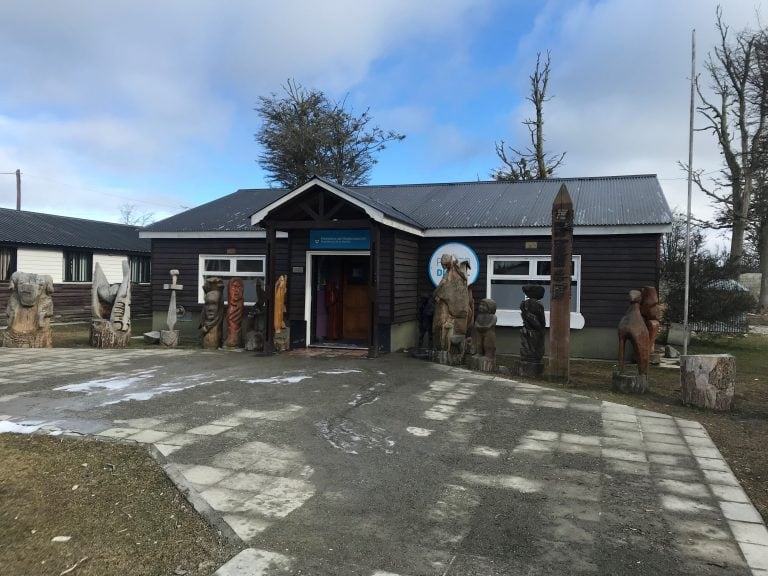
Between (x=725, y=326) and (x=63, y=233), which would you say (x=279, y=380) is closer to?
(x=725, y=326)

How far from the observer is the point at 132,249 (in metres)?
23.2

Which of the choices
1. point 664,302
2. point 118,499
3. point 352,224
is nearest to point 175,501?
point 118,499

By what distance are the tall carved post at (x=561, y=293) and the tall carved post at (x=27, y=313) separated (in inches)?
389

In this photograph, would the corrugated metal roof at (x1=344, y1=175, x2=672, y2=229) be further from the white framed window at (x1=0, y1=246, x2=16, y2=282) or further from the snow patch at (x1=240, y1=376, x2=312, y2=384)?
the white framed window at (x1=0, y1=246, x2=16, y2=282)

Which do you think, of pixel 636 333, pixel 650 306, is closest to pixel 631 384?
pixel 636 333

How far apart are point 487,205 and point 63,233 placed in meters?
17.0

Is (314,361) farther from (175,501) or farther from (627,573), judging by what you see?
(627,573)

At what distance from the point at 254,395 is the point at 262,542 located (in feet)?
12.8

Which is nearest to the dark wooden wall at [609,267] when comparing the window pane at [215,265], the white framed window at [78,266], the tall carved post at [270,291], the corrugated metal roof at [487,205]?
the corrugated metal roof at [487,205]

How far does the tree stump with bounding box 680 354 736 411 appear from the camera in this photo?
6.73 metres

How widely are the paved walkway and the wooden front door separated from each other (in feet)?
16.4

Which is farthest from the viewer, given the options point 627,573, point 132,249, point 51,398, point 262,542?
point 132,249

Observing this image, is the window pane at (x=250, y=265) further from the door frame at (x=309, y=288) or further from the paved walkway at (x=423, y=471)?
A: the paved walkway at (x=423, y=471)

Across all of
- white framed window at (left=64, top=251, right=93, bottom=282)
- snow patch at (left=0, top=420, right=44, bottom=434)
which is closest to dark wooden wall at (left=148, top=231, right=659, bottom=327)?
snow patch at (left=0, top=420, right=44, bottom=434)
